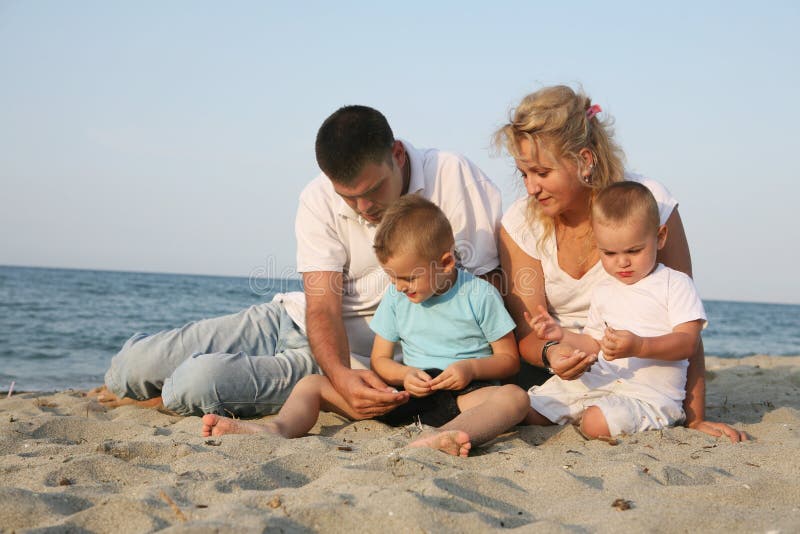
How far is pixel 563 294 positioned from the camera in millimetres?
4062

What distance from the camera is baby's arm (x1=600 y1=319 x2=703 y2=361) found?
3.16 meters

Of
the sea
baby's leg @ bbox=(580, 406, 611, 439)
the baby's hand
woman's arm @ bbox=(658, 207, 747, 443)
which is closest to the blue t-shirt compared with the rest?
the baby's hand

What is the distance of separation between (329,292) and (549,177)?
138cm

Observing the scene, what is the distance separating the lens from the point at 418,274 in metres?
3.50

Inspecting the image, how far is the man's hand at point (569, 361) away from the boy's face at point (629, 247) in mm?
498

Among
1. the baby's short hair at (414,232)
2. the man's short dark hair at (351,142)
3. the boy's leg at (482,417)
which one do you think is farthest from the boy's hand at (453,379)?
the man's short dark hair at (351,142)

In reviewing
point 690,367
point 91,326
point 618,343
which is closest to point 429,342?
point 618,343

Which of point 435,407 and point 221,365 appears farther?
point 221,365

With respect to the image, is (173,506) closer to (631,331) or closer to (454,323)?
(454,323)

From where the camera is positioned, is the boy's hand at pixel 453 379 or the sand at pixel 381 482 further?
the boy's hand at pixel 453 379

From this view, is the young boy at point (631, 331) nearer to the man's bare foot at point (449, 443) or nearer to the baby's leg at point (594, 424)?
the baby's leg at point (594, 424)

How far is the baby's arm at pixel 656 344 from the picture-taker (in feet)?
10.4

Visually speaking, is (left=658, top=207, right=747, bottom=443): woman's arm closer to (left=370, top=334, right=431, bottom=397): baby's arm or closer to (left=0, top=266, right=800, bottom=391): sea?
(left=370, top=334, right=431, bottom=397): baby's arm

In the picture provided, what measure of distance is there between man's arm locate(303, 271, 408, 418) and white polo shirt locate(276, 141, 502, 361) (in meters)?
0.11
